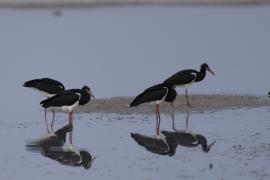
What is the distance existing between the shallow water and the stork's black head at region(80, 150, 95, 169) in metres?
0.11

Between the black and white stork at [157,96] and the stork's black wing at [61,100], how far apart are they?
47.9 inches

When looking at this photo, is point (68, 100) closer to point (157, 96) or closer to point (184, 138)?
point (157, 96)

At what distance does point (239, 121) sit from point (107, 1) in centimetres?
3867

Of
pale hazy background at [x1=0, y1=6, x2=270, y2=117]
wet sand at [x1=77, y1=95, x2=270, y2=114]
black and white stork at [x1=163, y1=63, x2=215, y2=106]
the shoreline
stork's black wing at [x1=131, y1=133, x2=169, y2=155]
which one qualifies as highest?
the shoreline

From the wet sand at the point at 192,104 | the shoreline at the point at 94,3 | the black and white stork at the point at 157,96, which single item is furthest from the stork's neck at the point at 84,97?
the shoreline at the point at 94,3

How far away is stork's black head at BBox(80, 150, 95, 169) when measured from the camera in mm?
14815

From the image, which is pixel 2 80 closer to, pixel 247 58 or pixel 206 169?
pixel 247 58

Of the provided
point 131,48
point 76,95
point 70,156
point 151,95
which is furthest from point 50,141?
point 131,48

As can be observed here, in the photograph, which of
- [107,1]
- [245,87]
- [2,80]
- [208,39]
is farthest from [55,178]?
[107,1]

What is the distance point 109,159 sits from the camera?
15172 mm

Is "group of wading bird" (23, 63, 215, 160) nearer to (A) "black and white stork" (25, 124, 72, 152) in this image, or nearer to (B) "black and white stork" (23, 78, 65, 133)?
(B) "black and white stork" (23, 78, 65, 133)

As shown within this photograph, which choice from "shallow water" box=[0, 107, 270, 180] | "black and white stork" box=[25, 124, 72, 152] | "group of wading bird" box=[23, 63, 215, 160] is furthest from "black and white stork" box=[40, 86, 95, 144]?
"shallow water" box=[0, 107, 270, 180]

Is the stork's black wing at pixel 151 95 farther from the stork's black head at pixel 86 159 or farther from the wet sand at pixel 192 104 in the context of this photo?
the stork's black head at pixel 86 159

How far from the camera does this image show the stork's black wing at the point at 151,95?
1842cm
